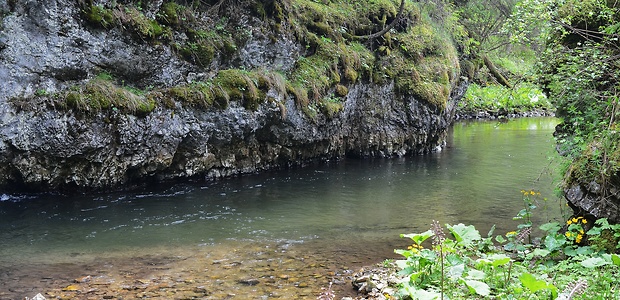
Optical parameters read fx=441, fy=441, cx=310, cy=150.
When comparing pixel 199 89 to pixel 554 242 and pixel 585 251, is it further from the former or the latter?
pixel 585 251

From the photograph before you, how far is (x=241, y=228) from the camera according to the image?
9.05 m

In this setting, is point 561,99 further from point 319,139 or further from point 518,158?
point 518,158

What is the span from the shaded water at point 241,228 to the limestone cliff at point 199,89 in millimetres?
953

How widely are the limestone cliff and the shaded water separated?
37.5 inches

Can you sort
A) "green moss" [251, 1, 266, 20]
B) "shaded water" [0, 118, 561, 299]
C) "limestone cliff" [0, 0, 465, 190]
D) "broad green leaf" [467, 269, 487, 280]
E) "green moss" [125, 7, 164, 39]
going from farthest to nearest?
"green moss" [251, 1, 266, 20], "green moss" [125, 7, 164, 39], "limestone cliff" [0, 0, 465, 190], "shaded water" [0, 118, 561, 299], "broad green leaf" [467, 269, 487, 280]

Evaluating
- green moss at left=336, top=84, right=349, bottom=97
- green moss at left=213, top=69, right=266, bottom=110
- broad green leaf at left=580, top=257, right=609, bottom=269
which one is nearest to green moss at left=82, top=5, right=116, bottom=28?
green moss at left=213, top=69, right=266, bottom=110

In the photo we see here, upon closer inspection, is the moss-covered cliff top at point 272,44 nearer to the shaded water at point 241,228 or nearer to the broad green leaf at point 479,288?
the shaded water at point 241,228

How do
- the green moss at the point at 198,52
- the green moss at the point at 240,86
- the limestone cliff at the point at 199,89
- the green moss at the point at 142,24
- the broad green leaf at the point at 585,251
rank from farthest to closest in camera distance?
the green moss at the point at 240,86, the green moss at the point at 198,52, the green moss at the point at 142,24, the limestone cliff at the point at 199,89, the broad green leaf at the point at 585,251

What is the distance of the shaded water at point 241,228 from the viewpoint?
251 inches

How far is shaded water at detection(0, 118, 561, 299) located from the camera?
6.38 meters

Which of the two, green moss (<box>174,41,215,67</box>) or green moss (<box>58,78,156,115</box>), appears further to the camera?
green moss (<box>174,41,215,67</box>)

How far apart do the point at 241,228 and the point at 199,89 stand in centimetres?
526

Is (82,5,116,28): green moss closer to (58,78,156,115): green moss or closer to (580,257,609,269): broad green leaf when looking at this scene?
(58,78,156,115): green moss

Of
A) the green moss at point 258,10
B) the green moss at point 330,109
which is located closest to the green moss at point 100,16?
the green moss at point 258,10
